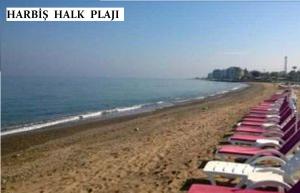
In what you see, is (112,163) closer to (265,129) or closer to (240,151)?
A: (240,151)

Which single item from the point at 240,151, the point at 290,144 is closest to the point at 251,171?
the point at 240,151

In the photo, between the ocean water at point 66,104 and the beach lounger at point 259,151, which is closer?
the beach lounger at point 259,151

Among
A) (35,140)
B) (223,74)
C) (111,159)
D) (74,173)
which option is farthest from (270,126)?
(223,74)

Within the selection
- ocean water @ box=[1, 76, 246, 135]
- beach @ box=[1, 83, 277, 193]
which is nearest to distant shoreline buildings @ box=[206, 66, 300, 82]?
ocean water @ box=[1, 76, 246, 135]

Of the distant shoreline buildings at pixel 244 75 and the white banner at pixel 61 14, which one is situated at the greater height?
the white banner at pixel 61 14

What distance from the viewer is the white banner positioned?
8.58m

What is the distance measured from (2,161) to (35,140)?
382cm

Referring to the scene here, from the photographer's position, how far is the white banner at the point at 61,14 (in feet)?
28.1

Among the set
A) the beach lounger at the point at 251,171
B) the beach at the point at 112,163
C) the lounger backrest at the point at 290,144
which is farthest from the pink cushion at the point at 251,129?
the beach lounger at the point at 251,171

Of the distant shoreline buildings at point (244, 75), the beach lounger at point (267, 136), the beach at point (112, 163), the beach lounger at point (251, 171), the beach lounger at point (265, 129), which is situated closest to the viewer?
the beach lounger at point (251, 171)

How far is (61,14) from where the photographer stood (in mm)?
8570

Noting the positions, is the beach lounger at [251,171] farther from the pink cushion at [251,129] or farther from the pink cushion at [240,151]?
the pink cushion at [251,129]

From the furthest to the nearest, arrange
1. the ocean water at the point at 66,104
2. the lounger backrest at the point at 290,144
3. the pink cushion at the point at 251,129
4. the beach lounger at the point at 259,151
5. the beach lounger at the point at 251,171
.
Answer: the ocean water at the point at 66,104 → the pink cushion at the point at 251,129 → the lounger backrest at the point at 290,144 → the beach lounger at the point at 259,151 → the beach lounger at the point at 251,171

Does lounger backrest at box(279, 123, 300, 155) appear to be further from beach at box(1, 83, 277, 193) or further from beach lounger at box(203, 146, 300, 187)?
beach at box(1, 83, 277, 193)
